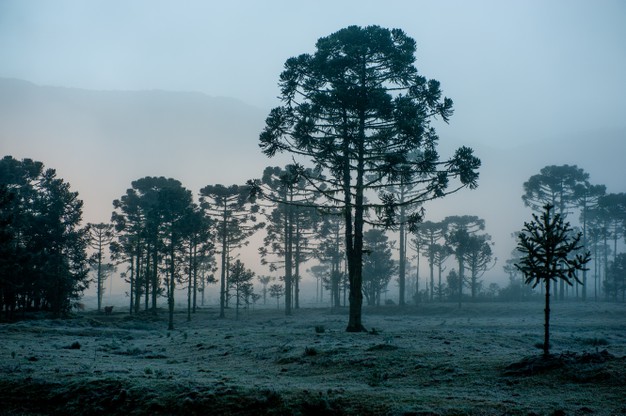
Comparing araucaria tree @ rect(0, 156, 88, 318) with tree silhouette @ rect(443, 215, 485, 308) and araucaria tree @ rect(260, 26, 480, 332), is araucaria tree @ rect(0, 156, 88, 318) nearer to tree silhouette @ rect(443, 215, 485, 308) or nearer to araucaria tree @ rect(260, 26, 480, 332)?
araucaria tree @ rect(260, 26, 480, 332)

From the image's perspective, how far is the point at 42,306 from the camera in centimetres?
4119

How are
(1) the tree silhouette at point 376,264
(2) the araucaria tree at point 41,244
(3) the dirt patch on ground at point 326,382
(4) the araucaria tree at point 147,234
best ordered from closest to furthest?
(3) the dirt patch on ground at point 326,382, (2) the araucaria tree at point 41,244, (4) the araucaria tree at point 147,234, (1) the tree silhouette at point 376,264

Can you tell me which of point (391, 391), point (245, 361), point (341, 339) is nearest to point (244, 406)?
point (391, 391)

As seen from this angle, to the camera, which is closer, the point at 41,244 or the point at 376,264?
the point at 41,244

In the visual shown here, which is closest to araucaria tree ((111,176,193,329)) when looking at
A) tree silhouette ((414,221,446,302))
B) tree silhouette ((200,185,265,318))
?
tree silhouette ((200,185,265,318))

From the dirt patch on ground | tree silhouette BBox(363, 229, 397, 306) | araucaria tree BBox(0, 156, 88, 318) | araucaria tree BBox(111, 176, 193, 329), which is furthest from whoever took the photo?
tree silhouette BBox(363, 229, 397, 306)

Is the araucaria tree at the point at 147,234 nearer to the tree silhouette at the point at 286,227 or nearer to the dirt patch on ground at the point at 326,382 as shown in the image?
the tree silhouette at the point at 286,227

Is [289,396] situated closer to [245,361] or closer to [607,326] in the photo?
[245,361]

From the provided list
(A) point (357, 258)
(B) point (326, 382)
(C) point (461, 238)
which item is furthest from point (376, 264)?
(B) point (326, 382)

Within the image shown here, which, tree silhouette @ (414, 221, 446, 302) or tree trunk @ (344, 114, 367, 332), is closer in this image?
tree trunk @ (344, 114, 367, 332)

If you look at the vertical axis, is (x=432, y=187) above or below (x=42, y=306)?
above

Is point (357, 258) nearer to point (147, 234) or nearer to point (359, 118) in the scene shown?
point (359, 118)

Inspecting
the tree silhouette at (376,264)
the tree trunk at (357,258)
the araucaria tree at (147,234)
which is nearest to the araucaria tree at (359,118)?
the tree trunk at (357,258)

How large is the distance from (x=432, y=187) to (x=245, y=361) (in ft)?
40.7
